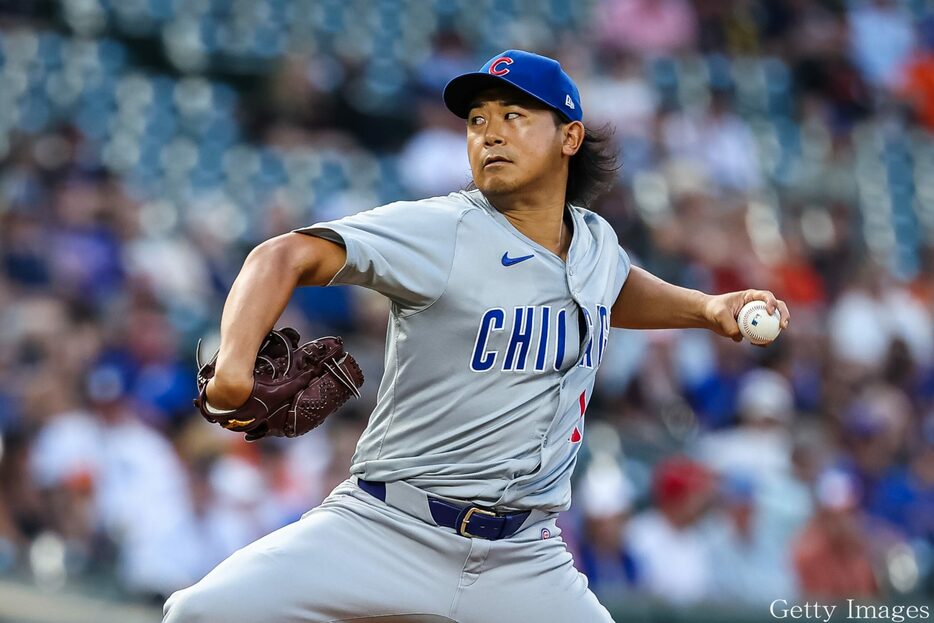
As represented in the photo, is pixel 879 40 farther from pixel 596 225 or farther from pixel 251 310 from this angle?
pixel 251 310

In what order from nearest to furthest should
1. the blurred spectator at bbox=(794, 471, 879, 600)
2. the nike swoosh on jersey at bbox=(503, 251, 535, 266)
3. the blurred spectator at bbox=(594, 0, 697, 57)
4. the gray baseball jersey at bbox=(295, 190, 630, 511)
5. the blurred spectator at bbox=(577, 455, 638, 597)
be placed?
the gray baseball jersey at bbox=(295, 190, 630, 511) < the nike swoosh on jersey at bbox=(503, 251, 535, 266) < the blurred spectator at bbox=(577, 455, 638, 597) < the blurred spectator at bbox=(794, 471, 879, 600) < the blurred spectator at bbox=(594, 0, 697, 57)

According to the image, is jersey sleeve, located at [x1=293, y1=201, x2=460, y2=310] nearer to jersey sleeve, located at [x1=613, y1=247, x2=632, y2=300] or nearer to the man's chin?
the man's chin

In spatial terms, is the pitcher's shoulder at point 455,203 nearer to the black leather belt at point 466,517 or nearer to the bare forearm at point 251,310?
the bare forearm at point 251,310

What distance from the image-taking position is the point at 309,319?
7.15 metres

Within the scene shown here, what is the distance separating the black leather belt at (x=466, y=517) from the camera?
3.17m

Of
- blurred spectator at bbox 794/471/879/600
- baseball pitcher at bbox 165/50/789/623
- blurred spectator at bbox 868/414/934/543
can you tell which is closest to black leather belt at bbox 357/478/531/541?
baseball pitcher at bbox 165/50/789/623

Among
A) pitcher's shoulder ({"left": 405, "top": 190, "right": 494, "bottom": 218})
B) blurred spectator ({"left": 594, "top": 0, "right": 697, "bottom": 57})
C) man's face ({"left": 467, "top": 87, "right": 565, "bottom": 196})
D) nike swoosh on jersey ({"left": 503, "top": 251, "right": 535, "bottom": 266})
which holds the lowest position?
nike swoosh on jersey ({"left": 503, "top": 251, "right": 535, "bottom": 266})

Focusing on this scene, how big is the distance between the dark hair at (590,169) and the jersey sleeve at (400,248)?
A: 598 mm

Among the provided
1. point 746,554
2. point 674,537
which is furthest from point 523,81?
point 746,554

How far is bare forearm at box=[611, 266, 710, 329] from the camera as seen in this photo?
143 inches

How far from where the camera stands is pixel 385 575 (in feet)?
10.2

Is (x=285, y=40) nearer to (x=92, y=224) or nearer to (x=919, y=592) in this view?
(x=92, y=224)

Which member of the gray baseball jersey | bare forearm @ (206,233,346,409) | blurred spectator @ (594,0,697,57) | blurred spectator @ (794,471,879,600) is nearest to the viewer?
bare forearm @ (206,233,346,409)

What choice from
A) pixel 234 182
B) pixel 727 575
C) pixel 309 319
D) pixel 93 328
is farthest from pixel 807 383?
pixel 93 328
